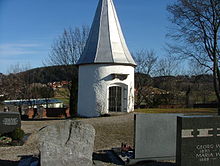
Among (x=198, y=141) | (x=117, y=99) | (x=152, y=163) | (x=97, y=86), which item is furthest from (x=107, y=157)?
(x=117, y=99)

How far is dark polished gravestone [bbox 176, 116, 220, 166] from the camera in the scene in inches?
220

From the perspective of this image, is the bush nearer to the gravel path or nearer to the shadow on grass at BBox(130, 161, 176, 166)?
the gravel path

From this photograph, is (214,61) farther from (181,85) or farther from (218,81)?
(181,85)

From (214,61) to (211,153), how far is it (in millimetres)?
12104

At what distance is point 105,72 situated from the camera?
16719mm

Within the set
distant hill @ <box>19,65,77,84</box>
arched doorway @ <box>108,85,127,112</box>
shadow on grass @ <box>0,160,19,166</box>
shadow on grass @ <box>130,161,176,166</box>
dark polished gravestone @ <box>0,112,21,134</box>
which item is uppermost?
distant hill @ <box>19,65,77,84</box>

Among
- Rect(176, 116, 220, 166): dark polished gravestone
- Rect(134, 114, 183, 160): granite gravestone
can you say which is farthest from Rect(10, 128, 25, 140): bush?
Rect(176, 116, 220, 166): dark polished gravestone

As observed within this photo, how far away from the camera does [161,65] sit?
35312 millimetres

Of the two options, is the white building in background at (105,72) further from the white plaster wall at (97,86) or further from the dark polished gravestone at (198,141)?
the dark polished gravestone at (198,141)

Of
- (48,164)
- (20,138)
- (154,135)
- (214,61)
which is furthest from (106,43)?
(48,164)

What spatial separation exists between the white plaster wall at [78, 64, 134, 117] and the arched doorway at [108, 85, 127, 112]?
30cm

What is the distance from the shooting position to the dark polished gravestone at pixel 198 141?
560 centimetres

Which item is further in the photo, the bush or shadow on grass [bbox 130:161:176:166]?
the bush

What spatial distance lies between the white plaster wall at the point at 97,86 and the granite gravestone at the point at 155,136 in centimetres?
1019
